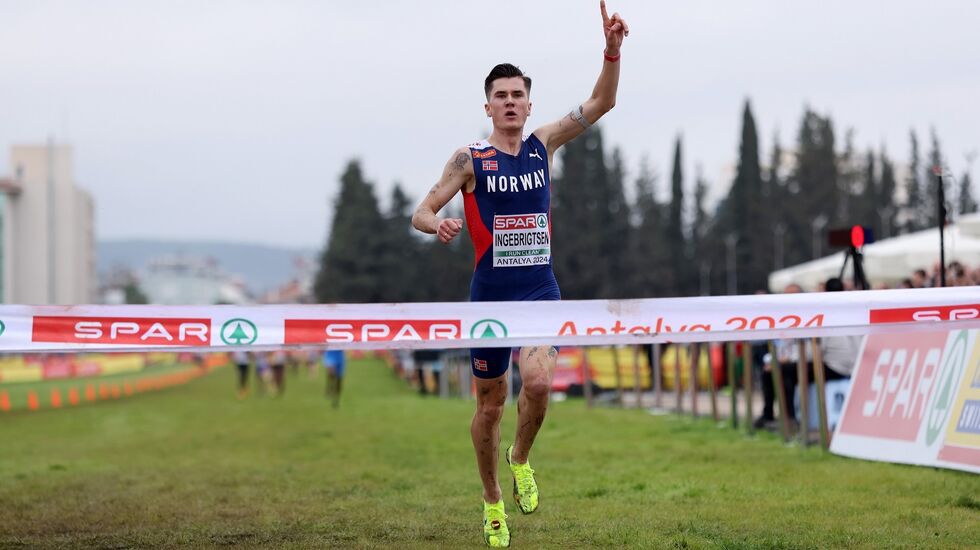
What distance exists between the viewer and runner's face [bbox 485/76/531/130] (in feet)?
24.5

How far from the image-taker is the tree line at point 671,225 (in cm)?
10656

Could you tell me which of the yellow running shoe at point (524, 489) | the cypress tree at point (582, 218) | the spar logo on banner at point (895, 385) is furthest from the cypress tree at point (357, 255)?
the yellow running shoe at point (524, 489)

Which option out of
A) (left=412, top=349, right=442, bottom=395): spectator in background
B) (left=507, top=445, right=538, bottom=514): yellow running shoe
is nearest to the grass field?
(left=507, top=445, right=538, bottom=514): yellow running shoe

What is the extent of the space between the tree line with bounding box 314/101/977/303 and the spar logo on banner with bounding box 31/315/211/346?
310ft

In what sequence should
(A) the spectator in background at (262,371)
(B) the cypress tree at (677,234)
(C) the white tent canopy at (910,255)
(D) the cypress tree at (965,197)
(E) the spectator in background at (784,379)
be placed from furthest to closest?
(B) the cypress tree at (677,234) < (D) the cypress tree at (965,197) < (A) the spectator in background at (262,371) < (C) the white tent canopy at (910,255) < (E) the spectator in background at (784,379)

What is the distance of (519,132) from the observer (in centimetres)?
758

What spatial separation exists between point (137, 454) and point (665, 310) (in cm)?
1127

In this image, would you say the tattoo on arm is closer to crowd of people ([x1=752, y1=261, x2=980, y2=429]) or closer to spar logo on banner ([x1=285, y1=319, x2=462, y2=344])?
spar logo on banner ([x1=285, y1=319, x2=462, y2=344])

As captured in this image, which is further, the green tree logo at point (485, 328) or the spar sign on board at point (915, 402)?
the spar sign on board at point (915, 402)

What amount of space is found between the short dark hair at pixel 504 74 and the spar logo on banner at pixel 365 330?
54.7 inches

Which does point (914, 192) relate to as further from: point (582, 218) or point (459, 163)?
point (459, 163)

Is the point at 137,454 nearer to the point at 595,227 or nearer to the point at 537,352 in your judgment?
the point at 537,352

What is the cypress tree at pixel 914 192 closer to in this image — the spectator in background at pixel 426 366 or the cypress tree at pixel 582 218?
the cypress tree at pixel 582 218

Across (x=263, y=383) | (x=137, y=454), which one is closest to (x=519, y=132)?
(x=137, y=454)
